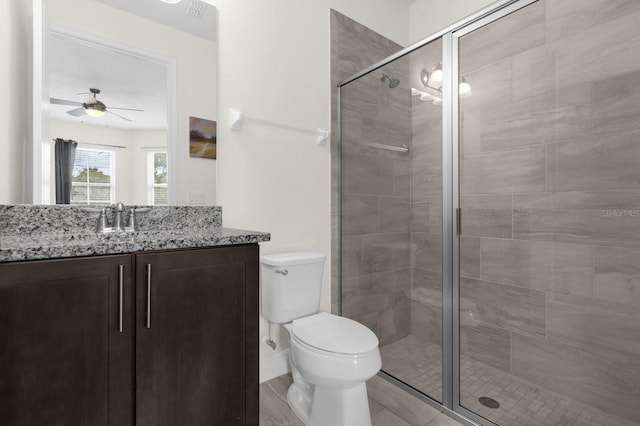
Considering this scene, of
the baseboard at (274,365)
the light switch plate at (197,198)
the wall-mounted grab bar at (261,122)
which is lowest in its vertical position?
the baseboard at (274,365)

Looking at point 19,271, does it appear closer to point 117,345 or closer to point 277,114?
point 117,345

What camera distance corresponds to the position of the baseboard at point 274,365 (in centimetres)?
193

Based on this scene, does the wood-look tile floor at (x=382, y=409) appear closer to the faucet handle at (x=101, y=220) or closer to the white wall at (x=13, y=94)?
Result: the faucet handle at (x=101, y=220)

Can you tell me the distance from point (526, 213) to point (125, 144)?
192 cm

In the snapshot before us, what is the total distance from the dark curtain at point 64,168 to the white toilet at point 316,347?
3.03 ft

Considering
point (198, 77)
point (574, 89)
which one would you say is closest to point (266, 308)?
point (198, 77)

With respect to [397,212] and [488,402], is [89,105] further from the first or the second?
[488,402]

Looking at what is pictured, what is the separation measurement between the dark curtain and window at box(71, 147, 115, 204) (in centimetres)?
1

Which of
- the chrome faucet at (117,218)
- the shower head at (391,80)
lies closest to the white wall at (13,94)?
the chrome faucet at (117,218)

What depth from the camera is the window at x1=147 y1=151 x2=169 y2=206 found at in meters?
1.54

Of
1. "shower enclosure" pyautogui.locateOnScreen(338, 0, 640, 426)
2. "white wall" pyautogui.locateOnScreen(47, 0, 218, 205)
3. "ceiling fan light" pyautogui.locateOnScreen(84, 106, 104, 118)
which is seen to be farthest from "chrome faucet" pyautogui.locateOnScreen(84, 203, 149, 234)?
"shower enclosure" pyautogui.locateOnScreen(338, 0, 640, 426)

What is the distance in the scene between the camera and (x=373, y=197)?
2.16 metres

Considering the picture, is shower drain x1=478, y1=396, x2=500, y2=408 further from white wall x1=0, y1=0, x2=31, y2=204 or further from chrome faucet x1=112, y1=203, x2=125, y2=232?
white wall x1=0, y1=0, x2=31, y2=204

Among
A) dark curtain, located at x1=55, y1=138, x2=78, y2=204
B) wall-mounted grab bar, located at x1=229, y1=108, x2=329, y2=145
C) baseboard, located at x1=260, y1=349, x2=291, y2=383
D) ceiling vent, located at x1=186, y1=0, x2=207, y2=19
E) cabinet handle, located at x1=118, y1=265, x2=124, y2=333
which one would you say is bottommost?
baseboard, located at x1=260, y1=349, x2=291, y2=383
